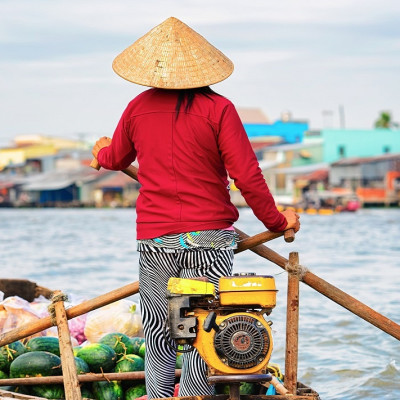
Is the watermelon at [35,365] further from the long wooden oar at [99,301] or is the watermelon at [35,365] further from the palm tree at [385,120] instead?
the palm tree at [385,120]

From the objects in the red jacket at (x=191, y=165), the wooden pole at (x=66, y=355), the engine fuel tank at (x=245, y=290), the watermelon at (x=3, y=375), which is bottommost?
the watermelon at (x=3, y=375)

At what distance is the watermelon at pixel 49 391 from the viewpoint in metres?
4.17

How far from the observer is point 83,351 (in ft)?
14.6

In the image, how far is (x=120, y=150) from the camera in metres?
3.32

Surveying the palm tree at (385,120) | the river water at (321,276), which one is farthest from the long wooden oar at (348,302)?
the palm tree at (385,120)

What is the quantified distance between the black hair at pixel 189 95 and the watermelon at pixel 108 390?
1.64 meters

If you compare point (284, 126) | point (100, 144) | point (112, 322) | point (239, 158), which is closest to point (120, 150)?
point (100, 144)

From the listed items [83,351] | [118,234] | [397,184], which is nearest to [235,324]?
[83,351]

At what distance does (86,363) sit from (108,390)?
217 millimetres

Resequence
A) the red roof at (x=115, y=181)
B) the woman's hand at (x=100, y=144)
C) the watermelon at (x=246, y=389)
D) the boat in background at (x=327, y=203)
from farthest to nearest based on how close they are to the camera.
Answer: the red roof at (x=115, y=181) → the boat in background at (x=327, y=203) → the watermelon at (x=246, y=389) → the woman's hand at (x=100, y=144)

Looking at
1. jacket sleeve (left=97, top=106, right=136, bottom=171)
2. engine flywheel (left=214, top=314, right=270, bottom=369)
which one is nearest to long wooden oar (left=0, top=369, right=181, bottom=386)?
jacket sleeve (left=97, top=106, right=136, bottom=171)

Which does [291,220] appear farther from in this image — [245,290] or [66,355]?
[66,355]

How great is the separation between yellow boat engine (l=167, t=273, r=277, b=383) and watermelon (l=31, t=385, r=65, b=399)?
1417 millimetres

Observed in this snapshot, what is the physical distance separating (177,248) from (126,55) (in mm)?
717
